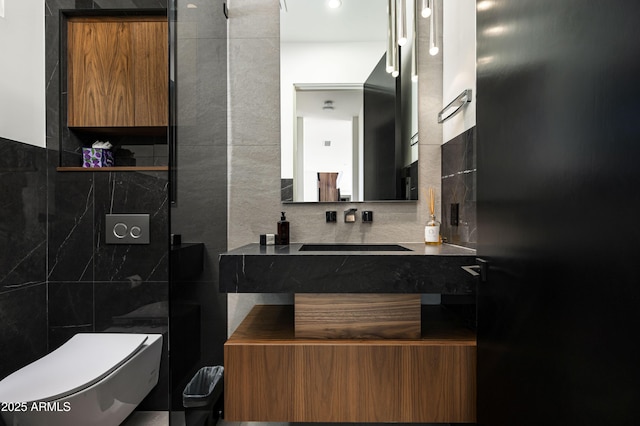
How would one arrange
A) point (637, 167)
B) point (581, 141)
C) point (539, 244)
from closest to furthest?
1. point (637, 167)
2. point (581, 141)
3. point (539, 244)

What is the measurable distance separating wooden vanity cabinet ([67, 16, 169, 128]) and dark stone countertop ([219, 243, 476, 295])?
116 centimetres

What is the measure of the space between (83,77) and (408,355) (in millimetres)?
2176

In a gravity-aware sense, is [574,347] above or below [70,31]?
below

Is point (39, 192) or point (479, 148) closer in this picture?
point (479, 148)

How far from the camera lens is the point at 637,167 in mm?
554

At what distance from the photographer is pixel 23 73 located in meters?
1.70

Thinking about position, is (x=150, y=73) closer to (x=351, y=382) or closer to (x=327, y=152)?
(x=327, y=152)

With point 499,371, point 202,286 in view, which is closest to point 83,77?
point 202,286

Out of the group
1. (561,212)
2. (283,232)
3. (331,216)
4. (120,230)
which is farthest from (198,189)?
(561,212)

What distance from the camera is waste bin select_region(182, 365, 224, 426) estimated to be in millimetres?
1267

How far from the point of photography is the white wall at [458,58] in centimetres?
138

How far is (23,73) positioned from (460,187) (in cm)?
223

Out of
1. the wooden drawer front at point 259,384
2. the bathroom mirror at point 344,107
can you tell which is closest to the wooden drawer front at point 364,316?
the wooden drawer front at point 259,384

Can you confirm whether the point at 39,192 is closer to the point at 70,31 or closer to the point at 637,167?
the point at 70,31
